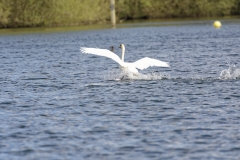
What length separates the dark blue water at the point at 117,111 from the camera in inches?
527

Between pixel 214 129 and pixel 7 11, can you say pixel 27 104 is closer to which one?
pixel 214 129

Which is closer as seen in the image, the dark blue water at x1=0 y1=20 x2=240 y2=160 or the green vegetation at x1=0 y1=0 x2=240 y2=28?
the dark blue water at x1=0 y1=20 x2=240 y2=160

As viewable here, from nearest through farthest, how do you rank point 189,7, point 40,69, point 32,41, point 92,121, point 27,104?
point 92,121
point 27,104
point 40,69
point 32,41
point 189,7

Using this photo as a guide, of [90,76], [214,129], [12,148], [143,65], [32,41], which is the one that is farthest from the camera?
[32,41]

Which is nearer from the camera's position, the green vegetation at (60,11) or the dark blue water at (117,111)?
the dark blue water at (117,111)

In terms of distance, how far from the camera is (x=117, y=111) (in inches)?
687

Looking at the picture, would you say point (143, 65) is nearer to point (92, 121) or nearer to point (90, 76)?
point (90, 76)

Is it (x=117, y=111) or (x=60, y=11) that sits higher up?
(x=117, y=111)

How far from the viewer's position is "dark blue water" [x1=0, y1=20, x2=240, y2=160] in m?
13.4

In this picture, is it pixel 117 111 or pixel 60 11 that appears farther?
pixel 60 11

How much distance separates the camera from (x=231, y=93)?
19844 mm

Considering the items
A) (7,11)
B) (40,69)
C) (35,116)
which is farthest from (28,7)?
Result: (35,116)

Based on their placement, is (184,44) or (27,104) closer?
(27,104)

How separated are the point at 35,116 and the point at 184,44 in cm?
2780
